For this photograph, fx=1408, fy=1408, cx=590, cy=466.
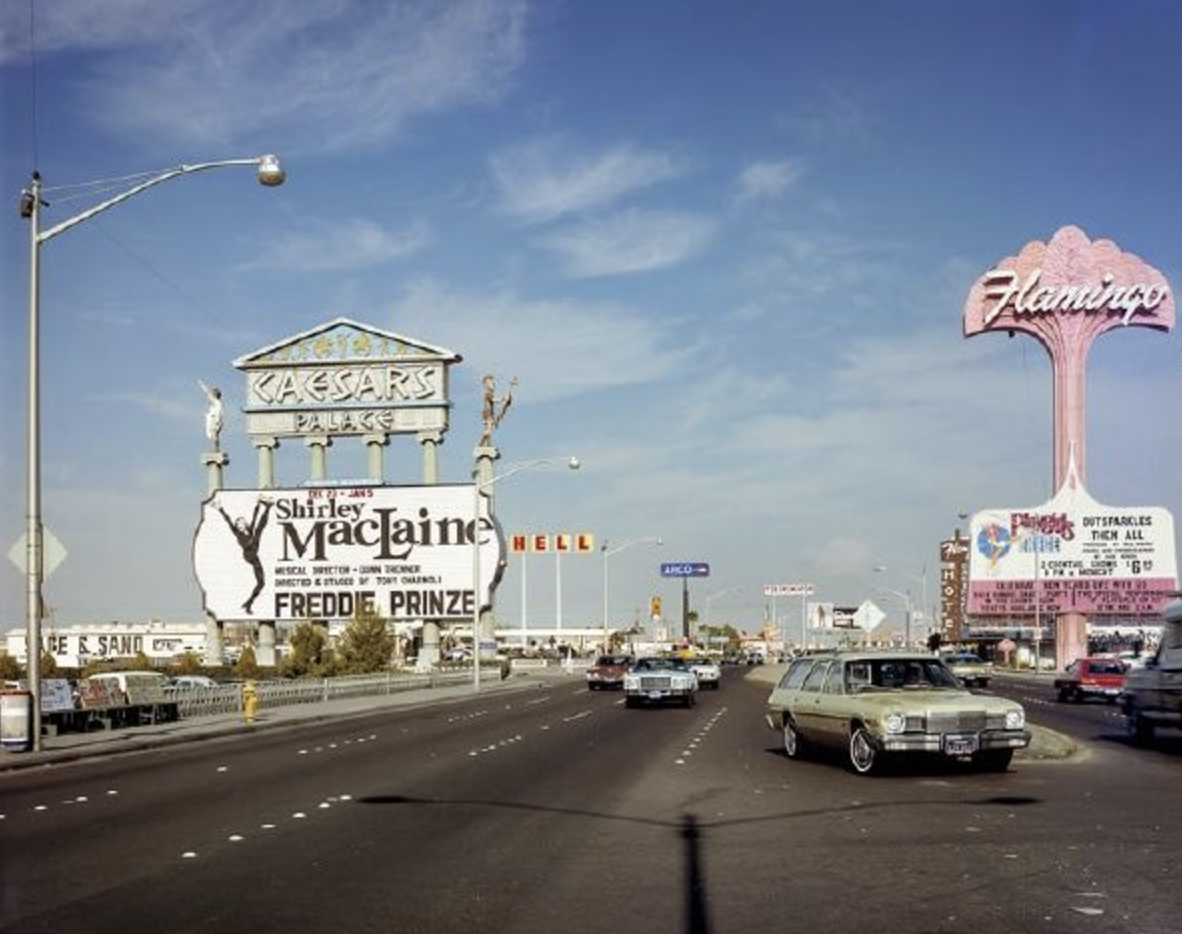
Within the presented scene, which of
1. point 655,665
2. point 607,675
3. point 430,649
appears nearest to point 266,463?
point 430,649

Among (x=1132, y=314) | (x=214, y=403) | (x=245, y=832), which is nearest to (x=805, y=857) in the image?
(x=245, y=832)

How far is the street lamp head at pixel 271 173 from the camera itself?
23641 millimetres

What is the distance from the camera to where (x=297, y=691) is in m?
45.4

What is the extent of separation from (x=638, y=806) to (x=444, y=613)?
60.8 metres

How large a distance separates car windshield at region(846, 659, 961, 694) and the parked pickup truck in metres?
5.00

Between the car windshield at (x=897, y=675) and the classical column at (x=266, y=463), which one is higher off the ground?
the classical column at (x=266, y=463)

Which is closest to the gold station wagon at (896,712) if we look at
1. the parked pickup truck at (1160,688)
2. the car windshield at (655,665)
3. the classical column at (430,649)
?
the parked pickup truck at (1160,688)

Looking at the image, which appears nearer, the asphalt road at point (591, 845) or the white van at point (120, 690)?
the asphalt road at point (591, 845)

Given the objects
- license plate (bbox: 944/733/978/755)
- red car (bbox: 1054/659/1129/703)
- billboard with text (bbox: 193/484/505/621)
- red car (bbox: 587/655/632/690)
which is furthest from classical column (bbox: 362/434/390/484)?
license plate (bbox: 944/733/978/755)

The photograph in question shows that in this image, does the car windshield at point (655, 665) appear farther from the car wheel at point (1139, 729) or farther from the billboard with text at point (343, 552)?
the billboard with text at point (343, 552)

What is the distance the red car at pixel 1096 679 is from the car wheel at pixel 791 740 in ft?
79.1

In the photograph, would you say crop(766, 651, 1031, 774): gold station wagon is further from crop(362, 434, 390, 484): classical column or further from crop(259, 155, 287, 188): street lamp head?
crop(362, 434, 390, 484): classical column

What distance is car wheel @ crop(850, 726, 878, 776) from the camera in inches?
720

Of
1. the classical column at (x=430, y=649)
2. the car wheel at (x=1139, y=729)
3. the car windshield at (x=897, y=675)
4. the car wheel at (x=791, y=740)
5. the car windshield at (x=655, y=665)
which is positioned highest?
the car windshield at (x=897, y=675)
